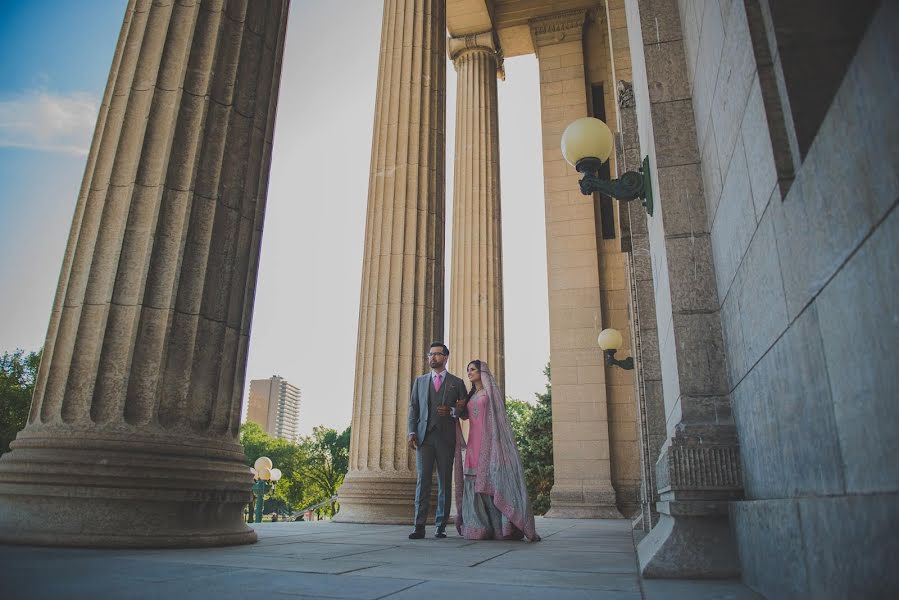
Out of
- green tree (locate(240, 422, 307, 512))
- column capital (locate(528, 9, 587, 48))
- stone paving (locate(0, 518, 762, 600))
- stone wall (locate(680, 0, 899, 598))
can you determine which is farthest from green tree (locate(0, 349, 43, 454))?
stone wall (locate(680, 0, 899, 598))

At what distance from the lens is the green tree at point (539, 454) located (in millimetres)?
40781

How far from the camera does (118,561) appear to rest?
5.57 meters

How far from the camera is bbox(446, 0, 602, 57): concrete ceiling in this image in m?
28.1

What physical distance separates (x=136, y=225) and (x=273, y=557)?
4.62m

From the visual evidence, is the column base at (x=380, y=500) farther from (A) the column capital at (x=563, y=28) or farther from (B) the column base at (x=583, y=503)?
(A) the column capital at (x=563, y=28)

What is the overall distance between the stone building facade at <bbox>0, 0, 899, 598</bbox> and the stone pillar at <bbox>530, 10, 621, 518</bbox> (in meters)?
8.94

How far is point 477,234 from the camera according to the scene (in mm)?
24984

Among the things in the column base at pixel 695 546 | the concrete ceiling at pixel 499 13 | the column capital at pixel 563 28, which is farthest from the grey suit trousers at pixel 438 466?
the column capital at pixel 563 28

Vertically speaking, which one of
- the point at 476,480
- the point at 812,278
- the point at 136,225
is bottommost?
the point at 476,480

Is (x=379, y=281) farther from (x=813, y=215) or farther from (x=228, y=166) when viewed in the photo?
(x=813, y=215)

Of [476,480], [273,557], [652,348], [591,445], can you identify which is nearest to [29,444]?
[273,557]

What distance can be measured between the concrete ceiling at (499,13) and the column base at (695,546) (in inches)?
1063

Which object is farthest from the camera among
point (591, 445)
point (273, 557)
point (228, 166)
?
point (591, 445)

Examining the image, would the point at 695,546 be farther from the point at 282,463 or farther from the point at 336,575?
the point at 282,463
